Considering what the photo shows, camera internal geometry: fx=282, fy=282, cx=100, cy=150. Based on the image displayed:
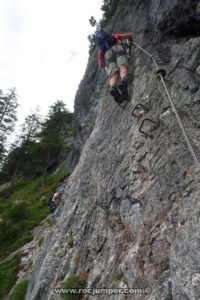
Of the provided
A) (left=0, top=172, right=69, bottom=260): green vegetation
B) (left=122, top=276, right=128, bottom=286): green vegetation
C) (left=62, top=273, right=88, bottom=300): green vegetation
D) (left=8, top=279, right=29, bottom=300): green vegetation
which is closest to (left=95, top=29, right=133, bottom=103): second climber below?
(left=62, top=273, right=88, bottom=300): green vegetation

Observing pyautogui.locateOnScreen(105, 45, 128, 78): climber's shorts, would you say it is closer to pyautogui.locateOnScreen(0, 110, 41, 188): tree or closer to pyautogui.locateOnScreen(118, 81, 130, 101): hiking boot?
pyautogui.locateOnScreen(118, 81, 130, 101): hiking boot

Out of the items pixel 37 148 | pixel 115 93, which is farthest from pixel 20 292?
pixel 37 148

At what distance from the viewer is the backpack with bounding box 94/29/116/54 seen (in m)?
10.2

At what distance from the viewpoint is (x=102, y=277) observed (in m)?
6.32

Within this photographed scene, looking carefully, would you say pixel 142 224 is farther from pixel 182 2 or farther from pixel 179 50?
pixel 182 2

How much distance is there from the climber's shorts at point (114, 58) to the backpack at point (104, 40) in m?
0.22

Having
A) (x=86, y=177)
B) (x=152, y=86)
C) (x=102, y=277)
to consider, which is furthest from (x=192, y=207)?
(x=86, y=177)

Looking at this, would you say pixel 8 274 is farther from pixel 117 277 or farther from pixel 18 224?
pixel 117 277

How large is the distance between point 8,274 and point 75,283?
9134 millimetres

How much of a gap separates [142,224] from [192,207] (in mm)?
1580

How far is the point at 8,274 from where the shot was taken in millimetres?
14328

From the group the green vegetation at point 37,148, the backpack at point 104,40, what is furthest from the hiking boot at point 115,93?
the green vegetation at point 37,148

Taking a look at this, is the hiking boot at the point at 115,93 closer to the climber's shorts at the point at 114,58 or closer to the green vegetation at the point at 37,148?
the climber's shorts at the point at 114,58

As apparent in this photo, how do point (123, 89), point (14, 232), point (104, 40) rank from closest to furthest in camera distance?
point (123, 89)
point (104, 40)
point (14, 232)
